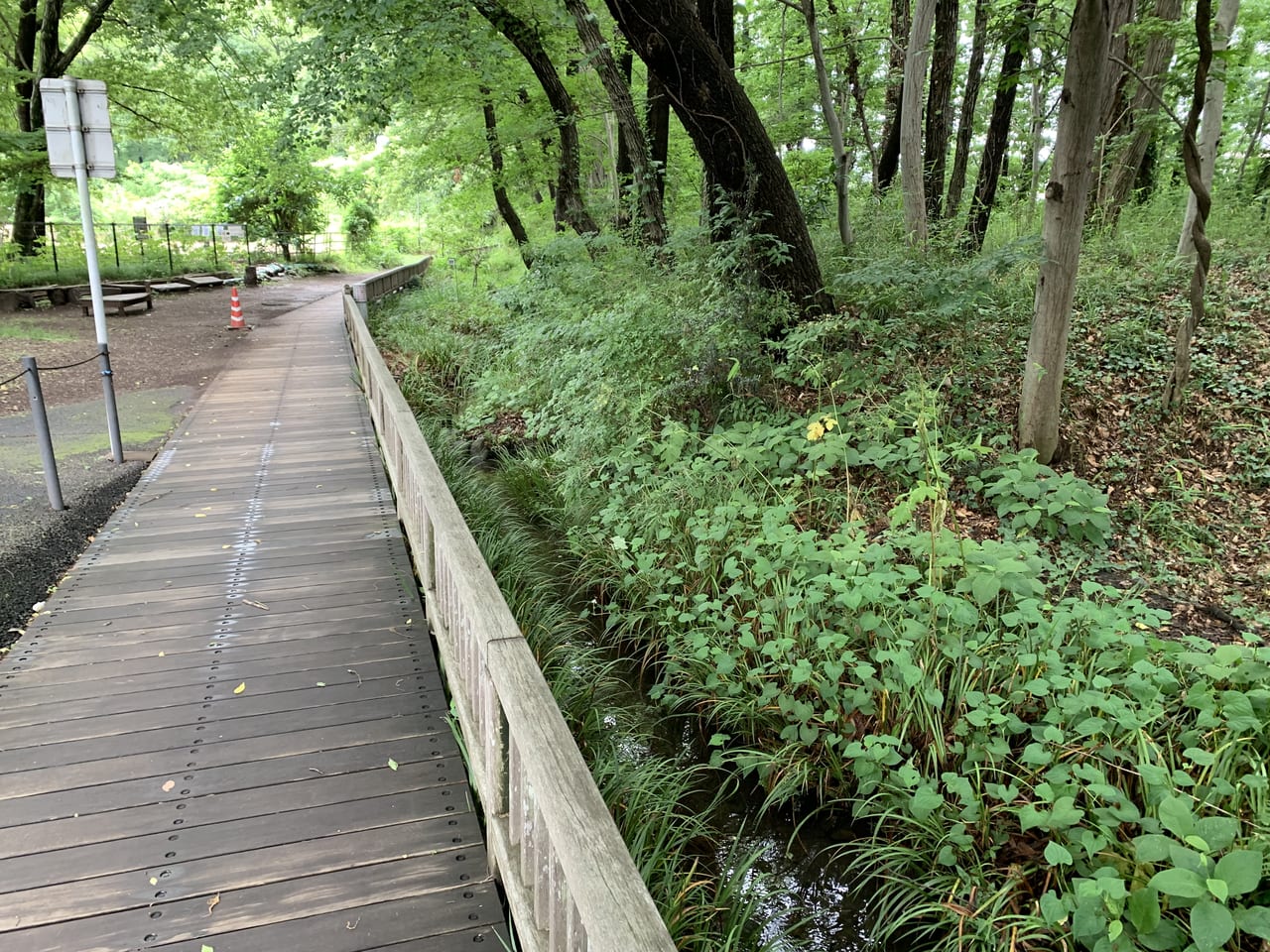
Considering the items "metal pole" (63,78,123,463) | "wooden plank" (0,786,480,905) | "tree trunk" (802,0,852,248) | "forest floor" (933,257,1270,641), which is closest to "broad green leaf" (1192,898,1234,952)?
"wooden plank" (0,786,480,905)

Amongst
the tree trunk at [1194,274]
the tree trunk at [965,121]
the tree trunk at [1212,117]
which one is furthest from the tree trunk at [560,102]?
the tree trunk at [1194,274]

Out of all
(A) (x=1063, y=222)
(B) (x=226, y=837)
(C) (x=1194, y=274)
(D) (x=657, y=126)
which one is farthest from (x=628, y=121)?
(B) (x=226, y=837)

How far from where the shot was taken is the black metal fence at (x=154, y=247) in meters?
→ 18.6

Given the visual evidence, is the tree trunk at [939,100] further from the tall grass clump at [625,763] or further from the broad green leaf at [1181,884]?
the broad green leaf at [1181,884]

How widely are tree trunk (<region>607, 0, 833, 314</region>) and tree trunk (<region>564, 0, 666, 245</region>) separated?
226 cm

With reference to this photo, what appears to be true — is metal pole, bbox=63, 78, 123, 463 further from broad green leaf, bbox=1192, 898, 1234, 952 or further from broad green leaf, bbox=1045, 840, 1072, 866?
broad green leaf, bbox=1192, 898, 1234, 952

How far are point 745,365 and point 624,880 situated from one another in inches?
214

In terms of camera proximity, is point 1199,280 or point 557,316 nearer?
point 1199,280

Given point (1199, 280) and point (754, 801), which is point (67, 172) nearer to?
point (754, 801)

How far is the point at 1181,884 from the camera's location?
2.41 meters

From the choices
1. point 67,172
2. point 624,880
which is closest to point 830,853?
point 624,880

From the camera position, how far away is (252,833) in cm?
290

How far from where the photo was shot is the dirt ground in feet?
17.0

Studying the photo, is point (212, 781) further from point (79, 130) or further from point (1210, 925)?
point (79, 130)
